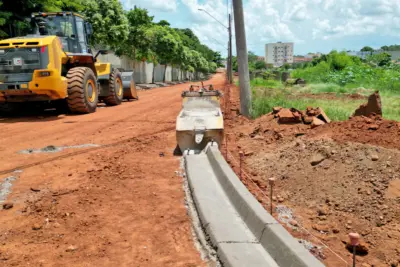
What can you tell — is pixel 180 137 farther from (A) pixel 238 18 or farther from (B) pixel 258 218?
(A) pixel 238 18

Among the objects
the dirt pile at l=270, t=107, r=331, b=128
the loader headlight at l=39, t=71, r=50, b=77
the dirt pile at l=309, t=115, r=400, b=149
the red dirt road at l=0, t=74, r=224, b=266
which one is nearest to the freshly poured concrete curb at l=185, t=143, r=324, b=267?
the red dirt road at l=0, t=74, r=224, b=266

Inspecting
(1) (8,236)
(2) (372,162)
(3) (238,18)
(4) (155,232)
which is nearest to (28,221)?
(1) (8,236)

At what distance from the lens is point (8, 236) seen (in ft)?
13.5

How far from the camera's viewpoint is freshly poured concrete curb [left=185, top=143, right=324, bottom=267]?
347cm

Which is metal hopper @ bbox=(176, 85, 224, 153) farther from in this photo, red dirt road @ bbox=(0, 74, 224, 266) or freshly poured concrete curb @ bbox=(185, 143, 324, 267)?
freshly poured concrete curb @ bbox=(185, 143, 324, 267)

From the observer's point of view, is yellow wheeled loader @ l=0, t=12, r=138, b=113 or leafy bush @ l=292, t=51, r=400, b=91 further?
leafy bush @ l=292, t=51, r=400, b=91

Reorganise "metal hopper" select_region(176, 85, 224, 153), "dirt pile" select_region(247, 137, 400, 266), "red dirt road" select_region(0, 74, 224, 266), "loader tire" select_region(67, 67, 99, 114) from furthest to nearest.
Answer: "loader tire" select_region(67, 67, 99, 114) < "metal hopper" select_region(176, 85, 224, 153) < "dirt pile" select_region(247, 137, 400, 266) < "red dirt road" select_region(0, 74, 224, 266)

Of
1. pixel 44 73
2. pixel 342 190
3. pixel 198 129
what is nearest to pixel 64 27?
pixel 44 73

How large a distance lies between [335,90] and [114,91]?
13.8 meters

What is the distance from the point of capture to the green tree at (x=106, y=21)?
2517 cm

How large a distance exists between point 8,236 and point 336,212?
364cm

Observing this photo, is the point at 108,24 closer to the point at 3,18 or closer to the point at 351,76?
the point at 3,18

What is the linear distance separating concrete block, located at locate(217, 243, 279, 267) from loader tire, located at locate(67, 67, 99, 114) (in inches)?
410

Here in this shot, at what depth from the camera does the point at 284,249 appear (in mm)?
3490
